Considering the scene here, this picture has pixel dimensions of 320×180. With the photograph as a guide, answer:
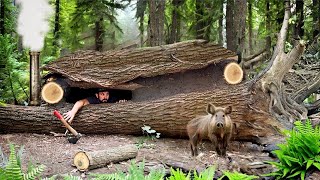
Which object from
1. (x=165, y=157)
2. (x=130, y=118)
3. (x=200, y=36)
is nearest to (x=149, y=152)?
(x=165, y=157)

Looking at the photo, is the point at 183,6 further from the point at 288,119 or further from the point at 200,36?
the point at 288,119

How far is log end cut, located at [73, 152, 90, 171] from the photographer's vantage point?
18.1 ft

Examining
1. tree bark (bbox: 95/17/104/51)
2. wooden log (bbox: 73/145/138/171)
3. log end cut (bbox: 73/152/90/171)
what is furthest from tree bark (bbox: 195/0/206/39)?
log end cut (bbox: 73/152/90/171)

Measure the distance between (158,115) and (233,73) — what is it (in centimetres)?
179

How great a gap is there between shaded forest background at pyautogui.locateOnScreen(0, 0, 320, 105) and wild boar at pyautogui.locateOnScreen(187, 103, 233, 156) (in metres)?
3.76

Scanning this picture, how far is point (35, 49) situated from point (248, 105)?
171 inches

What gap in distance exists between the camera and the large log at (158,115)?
7.48 m

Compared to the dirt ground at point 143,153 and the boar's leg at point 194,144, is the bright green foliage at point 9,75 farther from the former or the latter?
the boar's leg at point 194,144

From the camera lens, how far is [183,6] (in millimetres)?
17438

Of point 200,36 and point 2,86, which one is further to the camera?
point 200,36

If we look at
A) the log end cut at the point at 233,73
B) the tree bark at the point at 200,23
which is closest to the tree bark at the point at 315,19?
the tree bark at the point at 200,23

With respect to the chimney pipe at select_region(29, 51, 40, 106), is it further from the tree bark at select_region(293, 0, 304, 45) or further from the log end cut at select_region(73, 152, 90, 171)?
the tree bark at select_region(293, 0, 304, 45)

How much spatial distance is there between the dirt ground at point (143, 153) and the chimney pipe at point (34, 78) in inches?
40.7

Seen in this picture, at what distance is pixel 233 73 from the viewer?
27.0 ft
